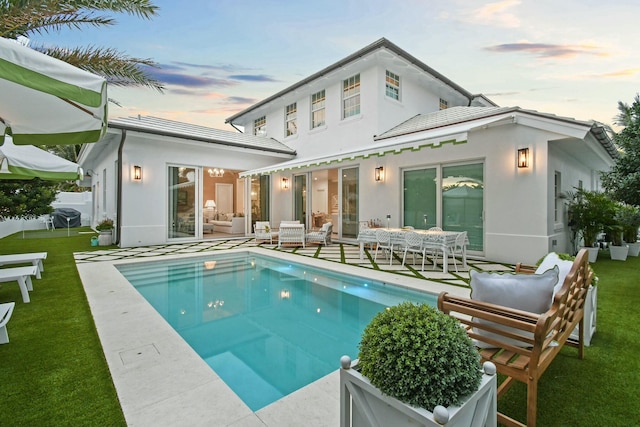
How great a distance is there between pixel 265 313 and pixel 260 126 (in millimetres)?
17051

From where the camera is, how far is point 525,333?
2.72m

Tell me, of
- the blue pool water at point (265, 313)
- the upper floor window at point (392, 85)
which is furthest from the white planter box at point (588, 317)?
the upper floor window at point (392, 85)

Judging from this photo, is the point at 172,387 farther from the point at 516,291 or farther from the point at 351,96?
the point at 351,96

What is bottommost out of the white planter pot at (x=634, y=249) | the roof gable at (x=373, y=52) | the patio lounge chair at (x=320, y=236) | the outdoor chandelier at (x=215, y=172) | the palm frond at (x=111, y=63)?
the white planter pot at (x=634, y=249)

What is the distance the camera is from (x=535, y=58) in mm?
13320

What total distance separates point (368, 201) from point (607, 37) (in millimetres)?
9975

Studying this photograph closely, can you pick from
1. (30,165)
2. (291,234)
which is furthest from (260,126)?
(30,165)

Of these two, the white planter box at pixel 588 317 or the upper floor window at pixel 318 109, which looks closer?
the white planter box at pixel 588 317

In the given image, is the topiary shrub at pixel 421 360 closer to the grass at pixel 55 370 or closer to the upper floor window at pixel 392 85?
the grass at pixel 55 370

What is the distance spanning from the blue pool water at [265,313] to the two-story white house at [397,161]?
4.54 m

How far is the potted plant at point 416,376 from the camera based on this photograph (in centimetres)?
166

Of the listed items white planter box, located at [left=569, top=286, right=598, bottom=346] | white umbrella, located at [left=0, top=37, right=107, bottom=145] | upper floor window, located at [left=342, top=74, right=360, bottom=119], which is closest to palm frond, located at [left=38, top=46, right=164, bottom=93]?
white umbrella, located at [left=0, top=37, right=107, bottom=145]

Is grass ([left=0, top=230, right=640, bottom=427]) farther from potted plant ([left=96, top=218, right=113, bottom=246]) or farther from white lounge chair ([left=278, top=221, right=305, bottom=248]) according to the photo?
potted plant ([left=96, top=218, right=113, bottom=246])

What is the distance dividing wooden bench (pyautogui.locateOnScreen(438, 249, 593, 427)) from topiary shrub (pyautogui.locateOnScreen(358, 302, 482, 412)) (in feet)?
2.60
